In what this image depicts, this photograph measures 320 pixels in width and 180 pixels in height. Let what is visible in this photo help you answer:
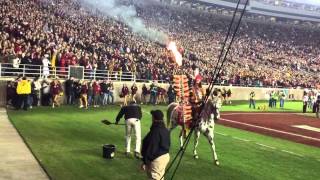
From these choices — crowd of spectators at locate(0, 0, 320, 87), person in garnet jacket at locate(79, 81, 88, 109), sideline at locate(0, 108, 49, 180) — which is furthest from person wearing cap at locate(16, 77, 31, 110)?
sideline at locate(0, 108, 49, 180)

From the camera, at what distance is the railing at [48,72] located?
87.8 ft

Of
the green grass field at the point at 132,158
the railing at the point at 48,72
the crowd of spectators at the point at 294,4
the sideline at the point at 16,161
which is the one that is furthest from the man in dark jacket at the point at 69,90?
the crowd of spectators at the point at 294,4

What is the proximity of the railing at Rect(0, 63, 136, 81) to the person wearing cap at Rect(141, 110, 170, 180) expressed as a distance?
1884cm

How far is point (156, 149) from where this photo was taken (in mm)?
8430

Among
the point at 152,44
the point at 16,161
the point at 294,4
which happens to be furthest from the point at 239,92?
the point at 294,4

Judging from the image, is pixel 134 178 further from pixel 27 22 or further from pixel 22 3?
pixel 22 3

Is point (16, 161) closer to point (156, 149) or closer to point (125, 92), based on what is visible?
point (156, 149)

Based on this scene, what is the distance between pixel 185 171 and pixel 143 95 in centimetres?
2213

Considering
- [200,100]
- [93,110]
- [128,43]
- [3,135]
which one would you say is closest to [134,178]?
[200,100]

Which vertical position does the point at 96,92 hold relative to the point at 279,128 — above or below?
above

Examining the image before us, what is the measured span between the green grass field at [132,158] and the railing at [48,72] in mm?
5855

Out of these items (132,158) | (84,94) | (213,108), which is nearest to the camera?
(213,108)

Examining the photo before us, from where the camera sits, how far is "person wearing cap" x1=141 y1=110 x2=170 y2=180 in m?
8.44

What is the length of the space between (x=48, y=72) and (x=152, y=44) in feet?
55.6
